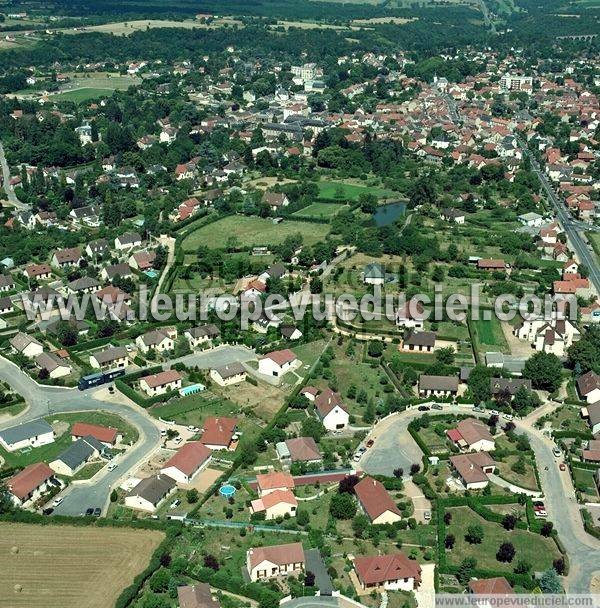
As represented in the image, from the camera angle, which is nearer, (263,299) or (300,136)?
(263,299)

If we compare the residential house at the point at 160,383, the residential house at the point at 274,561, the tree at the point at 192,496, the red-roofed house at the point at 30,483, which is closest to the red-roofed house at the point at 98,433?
the red-roofed house at the point at 30,483

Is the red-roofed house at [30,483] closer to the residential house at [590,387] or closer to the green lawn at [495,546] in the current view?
the green lawn at [495,546]

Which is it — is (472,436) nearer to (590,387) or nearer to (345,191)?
(590,387)

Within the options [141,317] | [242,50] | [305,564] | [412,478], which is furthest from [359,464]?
[242,50]

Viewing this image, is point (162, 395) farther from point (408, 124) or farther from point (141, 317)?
point (408, 124)

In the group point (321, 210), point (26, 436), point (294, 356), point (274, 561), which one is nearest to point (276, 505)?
point (274, 561)

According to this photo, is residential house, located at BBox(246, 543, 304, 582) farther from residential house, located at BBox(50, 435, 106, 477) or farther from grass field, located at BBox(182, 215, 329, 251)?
grass field, located at BBox(182, 215, 329, 251)
